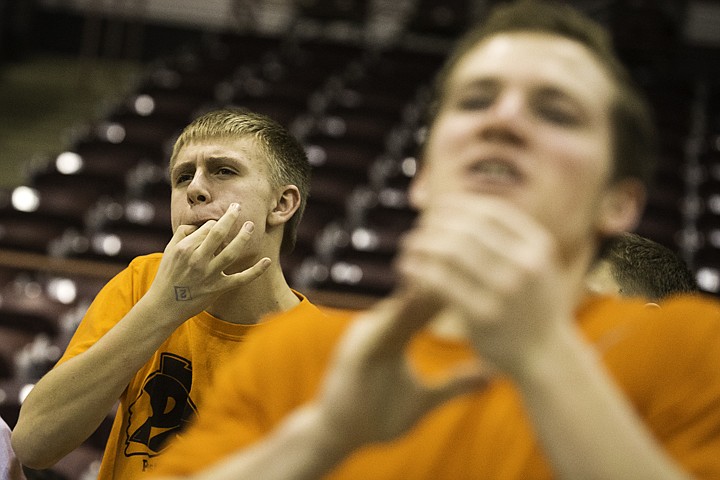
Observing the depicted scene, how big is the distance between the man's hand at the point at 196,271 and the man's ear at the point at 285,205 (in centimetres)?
21

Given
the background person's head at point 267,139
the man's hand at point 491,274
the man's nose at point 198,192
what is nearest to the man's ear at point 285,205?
the background person's head at point 267,139

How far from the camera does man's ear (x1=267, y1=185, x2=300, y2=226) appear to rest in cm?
178

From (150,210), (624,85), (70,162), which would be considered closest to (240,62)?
(70,162)

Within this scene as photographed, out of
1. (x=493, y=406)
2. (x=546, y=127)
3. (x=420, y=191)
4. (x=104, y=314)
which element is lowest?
(x=104, y=314)

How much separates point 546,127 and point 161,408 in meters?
1.10

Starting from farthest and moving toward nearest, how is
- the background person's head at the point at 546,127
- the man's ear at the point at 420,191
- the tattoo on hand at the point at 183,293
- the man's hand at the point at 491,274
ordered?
the tattoo on hand at the point at 183,293 → the man's ear at the point at 420,191 → the background person's head at the point at 546,127 → the man's hand at the point at 491,274

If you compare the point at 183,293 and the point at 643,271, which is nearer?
the point at 183,293

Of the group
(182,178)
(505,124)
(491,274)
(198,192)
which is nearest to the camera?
(491,274)

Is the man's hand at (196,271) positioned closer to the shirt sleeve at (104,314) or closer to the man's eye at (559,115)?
the shirt sleeve at (104,314)

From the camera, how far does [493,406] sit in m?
0.86

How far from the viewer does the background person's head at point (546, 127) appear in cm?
78

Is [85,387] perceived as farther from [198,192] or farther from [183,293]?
[198,192]

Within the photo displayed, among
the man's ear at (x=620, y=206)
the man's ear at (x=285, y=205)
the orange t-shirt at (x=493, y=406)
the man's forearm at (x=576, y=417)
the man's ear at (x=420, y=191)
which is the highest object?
the man's ear at (x=620, y=206)

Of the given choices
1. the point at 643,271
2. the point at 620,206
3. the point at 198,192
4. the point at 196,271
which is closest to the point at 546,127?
the point at 620,206
